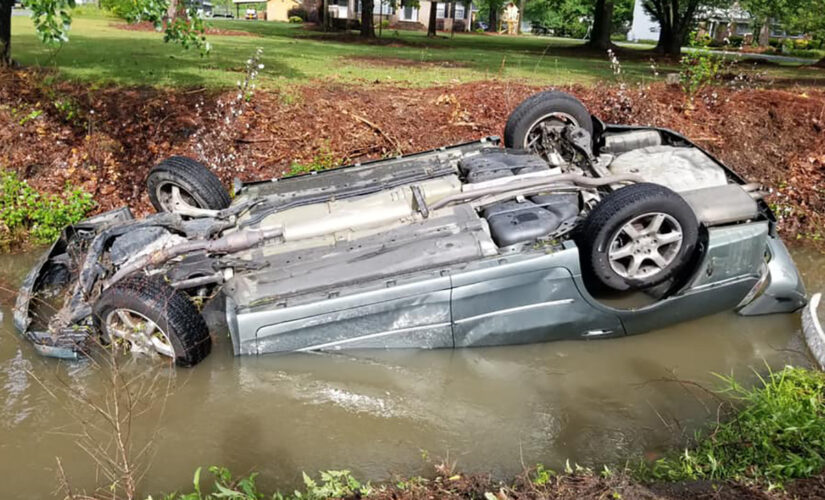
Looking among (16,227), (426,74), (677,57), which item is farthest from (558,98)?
(677,57)

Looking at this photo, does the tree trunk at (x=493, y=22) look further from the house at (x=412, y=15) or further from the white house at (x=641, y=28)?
the white house at (x=641, y=28)

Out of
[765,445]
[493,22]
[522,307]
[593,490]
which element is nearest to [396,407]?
[522,307]

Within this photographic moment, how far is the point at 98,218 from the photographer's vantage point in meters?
5.87

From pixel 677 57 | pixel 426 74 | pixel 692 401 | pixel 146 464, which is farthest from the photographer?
pixel 677 57

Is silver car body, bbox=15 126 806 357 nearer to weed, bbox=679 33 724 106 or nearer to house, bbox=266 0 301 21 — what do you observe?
weed, bbox=679 33 724 106

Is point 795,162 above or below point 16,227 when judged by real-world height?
above

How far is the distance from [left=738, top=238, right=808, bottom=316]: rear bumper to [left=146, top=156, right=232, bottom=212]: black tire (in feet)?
15.8

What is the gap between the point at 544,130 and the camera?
6.71 m

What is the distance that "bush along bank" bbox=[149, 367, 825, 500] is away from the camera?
3.15 metres

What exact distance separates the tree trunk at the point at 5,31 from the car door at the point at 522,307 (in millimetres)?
8633

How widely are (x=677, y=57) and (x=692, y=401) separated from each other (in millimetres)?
21040

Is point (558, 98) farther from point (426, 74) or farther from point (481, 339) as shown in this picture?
point (426, 74)

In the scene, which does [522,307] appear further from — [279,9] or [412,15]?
[412,15]

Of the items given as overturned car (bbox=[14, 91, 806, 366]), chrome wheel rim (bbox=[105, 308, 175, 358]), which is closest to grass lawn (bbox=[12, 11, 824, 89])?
overturned car (bbox=[14, 91, 806, 366])
